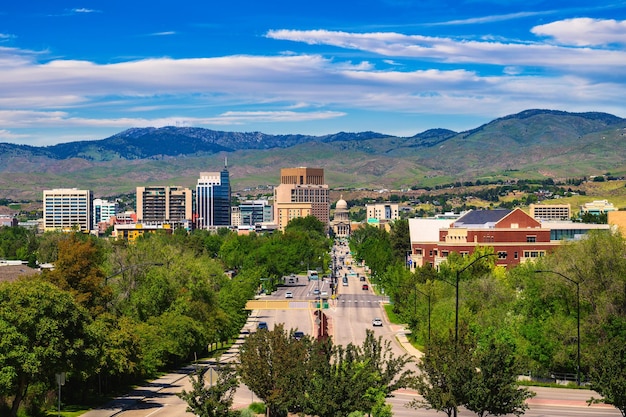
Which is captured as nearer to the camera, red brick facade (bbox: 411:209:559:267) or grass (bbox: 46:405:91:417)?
grass (bbox: 46:405:91:417)

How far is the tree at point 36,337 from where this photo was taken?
50312mm

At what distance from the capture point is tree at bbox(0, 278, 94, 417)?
50.3 metres

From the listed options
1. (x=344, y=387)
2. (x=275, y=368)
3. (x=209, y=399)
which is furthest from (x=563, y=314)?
(x=209, y=399)

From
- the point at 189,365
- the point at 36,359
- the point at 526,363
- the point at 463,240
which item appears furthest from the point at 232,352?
the point at 463,240

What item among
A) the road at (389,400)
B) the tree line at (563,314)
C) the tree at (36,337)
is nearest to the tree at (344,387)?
the road at (389,400)

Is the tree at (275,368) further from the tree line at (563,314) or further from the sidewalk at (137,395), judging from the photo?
the tree line at (563,314)

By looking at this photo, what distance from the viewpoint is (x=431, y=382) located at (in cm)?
4762

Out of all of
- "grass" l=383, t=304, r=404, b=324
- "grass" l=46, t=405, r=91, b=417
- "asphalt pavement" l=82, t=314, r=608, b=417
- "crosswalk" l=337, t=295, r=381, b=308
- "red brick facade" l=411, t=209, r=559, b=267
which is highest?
"red brick facade" l=411, t=209, r=559, b=267

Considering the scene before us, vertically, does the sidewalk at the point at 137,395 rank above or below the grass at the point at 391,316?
below

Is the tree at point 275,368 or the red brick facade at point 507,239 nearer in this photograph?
the tree at point 275,368

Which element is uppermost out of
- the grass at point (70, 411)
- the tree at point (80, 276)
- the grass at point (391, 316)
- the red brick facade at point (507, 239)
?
the red brick facade at point (507, 239)

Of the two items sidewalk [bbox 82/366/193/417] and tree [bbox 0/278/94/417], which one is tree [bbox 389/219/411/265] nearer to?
sidewalk [bbox 82/366/193/417]

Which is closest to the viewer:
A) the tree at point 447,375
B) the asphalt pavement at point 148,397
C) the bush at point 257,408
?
the tree at point 447,375

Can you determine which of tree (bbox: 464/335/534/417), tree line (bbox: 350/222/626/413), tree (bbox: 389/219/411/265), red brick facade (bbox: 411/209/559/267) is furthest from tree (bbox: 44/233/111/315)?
tree (bbox: 389/219/411/265)
